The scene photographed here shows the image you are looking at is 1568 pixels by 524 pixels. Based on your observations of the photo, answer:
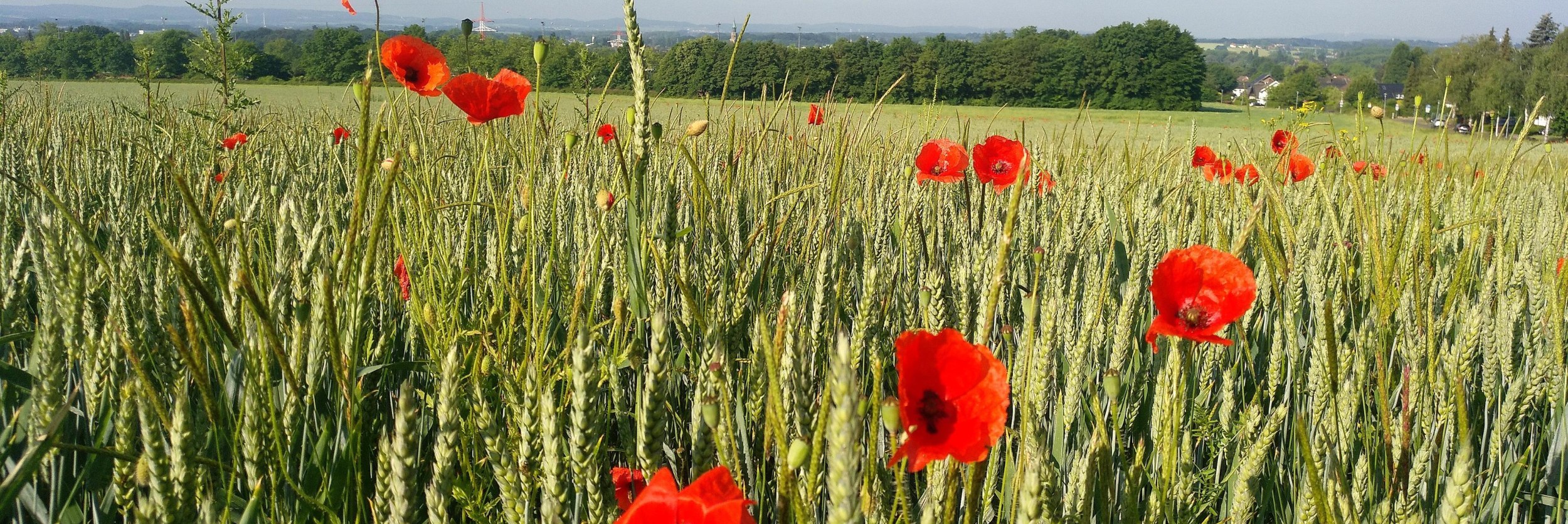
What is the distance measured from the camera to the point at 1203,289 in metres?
0.87

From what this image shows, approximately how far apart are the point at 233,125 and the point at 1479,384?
3218mm

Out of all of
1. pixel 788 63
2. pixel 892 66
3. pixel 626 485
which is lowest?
pixel 626 485

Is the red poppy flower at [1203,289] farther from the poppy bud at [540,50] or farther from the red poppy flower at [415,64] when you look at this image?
the red poppy flower at [415,64]

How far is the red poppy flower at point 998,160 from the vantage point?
1.97 metres

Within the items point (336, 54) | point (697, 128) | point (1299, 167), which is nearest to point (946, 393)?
point (697, 128)

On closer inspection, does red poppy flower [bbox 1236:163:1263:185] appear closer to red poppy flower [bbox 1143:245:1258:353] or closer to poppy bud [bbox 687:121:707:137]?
red poppy flower [bbox 1143:245:1258:353]

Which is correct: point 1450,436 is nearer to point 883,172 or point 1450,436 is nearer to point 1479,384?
point 1479,384

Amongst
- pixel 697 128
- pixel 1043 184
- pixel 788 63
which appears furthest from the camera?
pixel 788 63

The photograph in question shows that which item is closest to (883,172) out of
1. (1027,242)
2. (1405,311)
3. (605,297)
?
(1027,242)

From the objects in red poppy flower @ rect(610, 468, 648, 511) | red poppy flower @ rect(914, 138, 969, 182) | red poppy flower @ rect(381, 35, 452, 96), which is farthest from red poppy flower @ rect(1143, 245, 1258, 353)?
red poppy flower @ rect(381, 35, 452, 96)

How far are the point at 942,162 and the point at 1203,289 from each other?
1.44 metres

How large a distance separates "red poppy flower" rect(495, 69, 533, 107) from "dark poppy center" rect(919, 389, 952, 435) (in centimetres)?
112

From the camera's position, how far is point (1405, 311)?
40.5 inches

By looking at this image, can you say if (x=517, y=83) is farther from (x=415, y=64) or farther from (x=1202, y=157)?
(x=1202, y=157)
